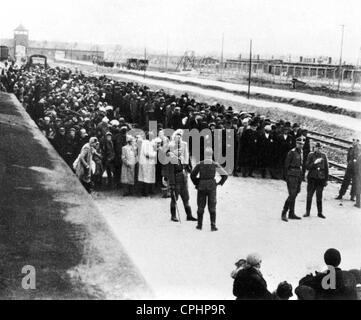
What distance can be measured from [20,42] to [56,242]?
6291 centimetres

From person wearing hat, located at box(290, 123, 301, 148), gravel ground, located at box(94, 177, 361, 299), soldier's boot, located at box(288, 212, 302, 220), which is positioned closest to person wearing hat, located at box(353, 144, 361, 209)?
gravel ground, located at box(94, 177, 361, 299)

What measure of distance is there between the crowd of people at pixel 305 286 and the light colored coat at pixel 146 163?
6.19 m

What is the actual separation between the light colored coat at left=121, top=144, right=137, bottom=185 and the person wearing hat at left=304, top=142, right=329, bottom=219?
11.7ft

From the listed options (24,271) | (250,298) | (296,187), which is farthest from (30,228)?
(296,187)

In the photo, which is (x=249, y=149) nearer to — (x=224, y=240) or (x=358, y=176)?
(x=358, y=176)

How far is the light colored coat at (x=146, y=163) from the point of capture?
1124 cm

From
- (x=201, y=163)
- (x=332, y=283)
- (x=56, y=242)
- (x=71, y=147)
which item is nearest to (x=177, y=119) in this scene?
(x=71, y=147)

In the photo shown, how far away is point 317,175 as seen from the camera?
10070 mm

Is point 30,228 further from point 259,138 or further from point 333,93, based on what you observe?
point 333,93

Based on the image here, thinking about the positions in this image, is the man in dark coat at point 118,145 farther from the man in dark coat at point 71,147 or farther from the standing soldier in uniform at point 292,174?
the standing soldier in uniform at point 292,174

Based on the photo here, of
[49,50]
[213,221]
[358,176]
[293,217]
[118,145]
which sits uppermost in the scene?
[49,50]

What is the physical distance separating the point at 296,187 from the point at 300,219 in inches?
25.0

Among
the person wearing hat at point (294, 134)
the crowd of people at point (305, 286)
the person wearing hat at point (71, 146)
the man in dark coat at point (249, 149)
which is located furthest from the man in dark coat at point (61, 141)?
the crowd of people at point (305, 286)

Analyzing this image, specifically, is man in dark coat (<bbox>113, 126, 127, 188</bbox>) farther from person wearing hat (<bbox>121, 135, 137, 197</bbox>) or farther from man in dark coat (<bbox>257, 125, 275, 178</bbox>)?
man in dark coat (<bbox>257, 125, 275, 178</bbox>)
